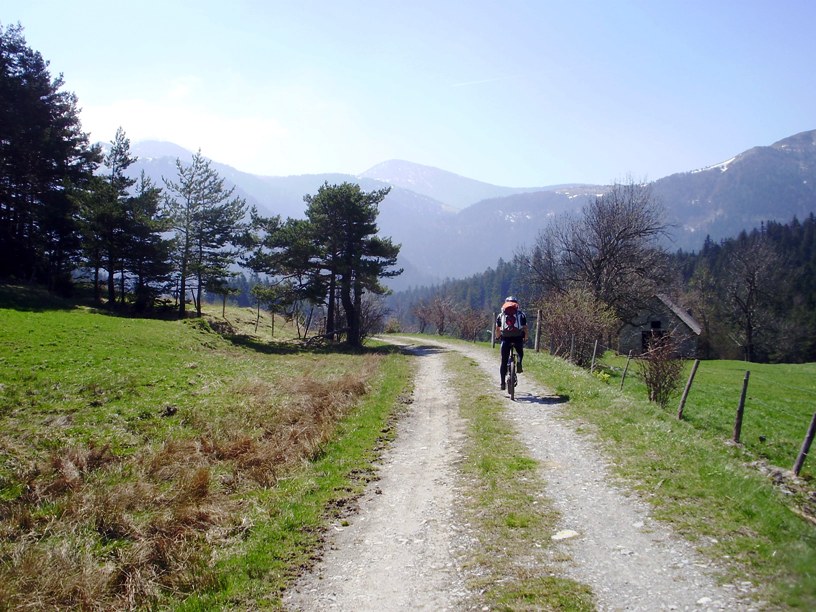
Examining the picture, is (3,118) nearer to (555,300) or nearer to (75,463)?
(75,463)

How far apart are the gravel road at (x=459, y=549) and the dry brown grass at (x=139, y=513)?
1.49 m

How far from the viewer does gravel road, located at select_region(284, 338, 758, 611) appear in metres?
4.35

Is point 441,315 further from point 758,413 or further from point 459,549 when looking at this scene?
point 459,549

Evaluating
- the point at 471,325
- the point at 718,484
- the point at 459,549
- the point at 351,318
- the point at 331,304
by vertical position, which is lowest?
the point at 459,549

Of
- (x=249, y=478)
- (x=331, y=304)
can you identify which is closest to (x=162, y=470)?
(x=249, y=478)

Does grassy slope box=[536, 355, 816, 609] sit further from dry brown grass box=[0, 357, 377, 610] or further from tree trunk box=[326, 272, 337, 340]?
tree trunk box=[326, 272, 337, 340]

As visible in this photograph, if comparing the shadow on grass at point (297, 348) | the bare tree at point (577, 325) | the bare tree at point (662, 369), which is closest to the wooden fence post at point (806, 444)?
the bare tree at point (662, 369)

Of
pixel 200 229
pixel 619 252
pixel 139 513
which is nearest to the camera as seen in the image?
pixel 139 513

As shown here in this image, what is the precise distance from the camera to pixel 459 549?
213 inches

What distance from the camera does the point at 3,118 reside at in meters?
33.9

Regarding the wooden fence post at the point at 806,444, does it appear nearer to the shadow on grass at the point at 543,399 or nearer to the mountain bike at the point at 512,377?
the shadow on grass at the point at 543,399

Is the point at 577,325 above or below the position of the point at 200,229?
below

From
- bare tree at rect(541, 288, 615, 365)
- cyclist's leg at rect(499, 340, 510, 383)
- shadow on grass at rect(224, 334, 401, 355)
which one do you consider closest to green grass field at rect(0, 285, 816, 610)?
cyclist's leg at rect(499, 340, 510, 383)

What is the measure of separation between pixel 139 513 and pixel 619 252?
39593 mm
